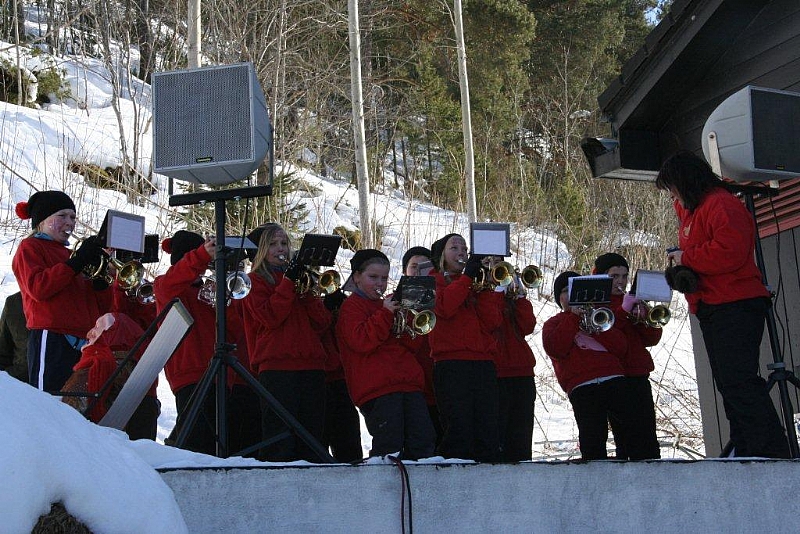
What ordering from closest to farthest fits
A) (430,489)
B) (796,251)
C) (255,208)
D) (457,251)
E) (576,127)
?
(430,489) < (457,251) < (796,251) < (255,208) < (576,127)

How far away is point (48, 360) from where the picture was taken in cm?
507

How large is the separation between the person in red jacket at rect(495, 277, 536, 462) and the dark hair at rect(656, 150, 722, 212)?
4.11 feet

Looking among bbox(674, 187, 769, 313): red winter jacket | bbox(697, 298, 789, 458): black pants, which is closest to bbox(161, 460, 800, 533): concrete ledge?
bbox(697, 298, 789, 458): black pants

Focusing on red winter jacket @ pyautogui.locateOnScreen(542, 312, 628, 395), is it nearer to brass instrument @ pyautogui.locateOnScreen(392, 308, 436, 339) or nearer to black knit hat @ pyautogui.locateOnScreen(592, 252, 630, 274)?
black knit hat @ pyautogui.locateOnScreen(592, 252, 630, 274)

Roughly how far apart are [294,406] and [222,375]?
93 centimetres

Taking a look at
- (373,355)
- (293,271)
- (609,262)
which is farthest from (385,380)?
(609,262)

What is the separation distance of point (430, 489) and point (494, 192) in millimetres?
17513

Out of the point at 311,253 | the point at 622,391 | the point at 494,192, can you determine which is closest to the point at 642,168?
the point at 622,391

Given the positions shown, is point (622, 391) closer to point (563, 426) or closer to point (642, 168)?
point (642, 168)

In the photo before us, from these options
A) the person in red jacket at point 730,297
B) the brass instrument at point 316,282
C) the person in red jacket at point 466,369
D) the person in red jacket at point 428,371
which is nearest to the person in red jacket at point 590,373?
the person in red jacket at point 466,369

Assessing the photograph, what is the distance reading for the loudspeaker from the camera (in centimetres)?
503

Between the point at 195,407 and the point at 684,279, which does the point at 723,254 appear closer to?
the point at 684,279

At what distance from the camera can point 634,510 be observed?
372cm

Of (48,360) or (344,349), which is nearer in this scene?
(48,360)
